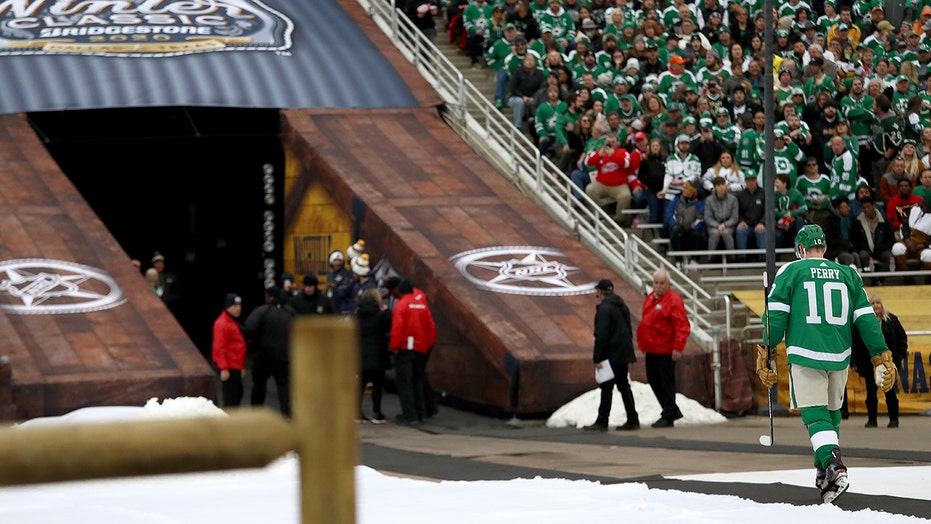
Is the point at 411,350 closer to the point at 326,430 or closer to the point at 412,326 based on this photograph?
the point at 412,326

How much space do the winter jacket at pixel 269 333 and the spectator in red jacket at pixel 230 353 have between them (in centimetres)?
16

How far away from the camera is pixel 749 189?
68.5 feet

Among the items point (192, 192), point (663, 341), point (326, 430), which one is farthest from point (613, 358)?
point (326, 430)

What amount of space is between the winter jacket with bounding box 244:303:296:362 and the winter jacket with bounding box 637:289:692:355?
3897mm

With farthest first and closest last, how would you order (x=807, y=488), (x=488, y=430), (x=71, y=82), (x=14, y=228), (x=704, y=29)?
(x=704, y=29) → (x=71, y=82) → (x=14, y=228) → (x=488, y=430) → (x=807, y=488)

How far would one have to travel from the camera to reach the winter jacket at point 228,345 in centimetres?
1745

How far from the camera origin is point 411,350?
18.0 metres

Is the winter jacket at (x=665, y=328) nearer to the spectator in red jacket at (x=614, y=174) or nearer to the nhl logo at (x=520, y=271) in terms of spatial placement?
the nhl logo at (x=520, y=271)

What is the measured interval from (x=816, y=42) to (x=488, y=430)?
11.5 meters

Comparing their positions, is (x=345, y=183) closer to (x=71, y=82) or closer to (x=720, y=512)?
(x=71, y=82)

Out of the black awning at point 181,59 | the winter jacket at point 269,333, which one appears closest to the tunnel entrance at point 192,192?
the black awning at point 181,59

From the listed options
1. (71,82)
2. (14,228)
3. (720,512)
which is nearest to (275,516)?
(720,512)

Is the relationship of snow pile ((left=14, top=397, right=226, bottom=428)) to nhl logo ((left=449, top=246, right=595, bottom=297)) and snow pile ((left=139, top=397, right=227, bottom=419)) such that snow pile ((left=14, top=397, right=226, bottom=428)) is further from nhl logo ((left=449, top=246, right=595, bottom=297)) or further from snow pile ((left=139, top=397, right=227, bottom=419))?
nhl logo ((left=449, top=246, right=595, bottom=297))

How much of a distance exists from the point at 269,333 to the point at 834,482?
9.35 metres
